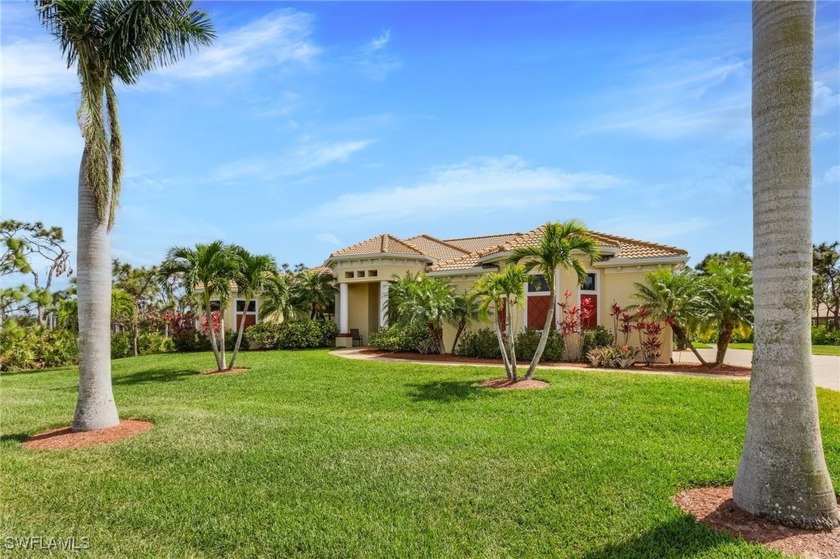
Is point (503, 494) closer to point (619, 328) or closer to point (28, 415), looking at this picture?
point (28, 415)

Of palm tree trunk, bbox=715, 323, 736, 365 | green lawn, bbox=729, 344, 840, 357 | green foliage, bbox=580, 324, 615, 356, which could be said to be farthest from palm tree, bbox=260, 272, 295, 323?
green lawn, bbox=729, 344, 840, 357

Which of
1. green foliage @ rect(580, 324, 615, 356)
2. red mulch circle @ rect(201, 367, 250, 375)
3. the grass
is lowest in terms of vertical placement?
red mulch circle @ rect(201, 367, 250, 375)

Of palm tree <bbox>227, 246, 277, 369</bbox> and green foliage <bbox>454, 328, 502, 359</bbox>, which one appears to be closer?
palm tree <bbox>227, 246, 277, 369</bbox>

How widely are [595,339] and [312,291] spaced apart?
15.8 m

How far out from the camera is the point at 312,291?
27203 mm

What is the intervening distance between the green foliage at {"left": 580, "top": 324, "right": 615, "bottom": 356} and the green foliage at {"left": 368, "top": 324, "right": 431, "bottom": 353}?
6547mm

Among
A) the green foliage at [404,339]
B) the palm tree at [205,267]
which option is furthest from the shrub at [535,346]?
the palm tree at [205,267]

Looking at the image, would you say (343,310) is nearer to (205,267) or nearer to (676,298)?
(205,267)

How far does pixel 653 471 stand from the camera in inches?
249

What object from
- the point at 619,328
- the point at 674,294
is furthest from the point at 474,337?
the point at 674,294

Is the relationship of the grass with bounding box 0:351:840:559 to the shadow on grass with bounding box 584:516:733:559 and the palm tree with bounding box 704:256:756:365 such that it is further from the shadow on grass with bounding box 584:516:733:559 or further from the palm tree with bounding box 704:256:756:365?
the palm tree with bounding box 704:256:756:365

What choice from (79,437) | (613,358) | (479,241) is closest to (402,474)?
(79,437)

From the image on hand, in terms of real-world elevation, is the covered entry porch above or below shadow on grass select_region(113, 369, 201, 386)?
above

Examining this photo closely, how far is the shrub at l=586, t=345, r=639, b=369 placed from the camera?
15.5 meters
